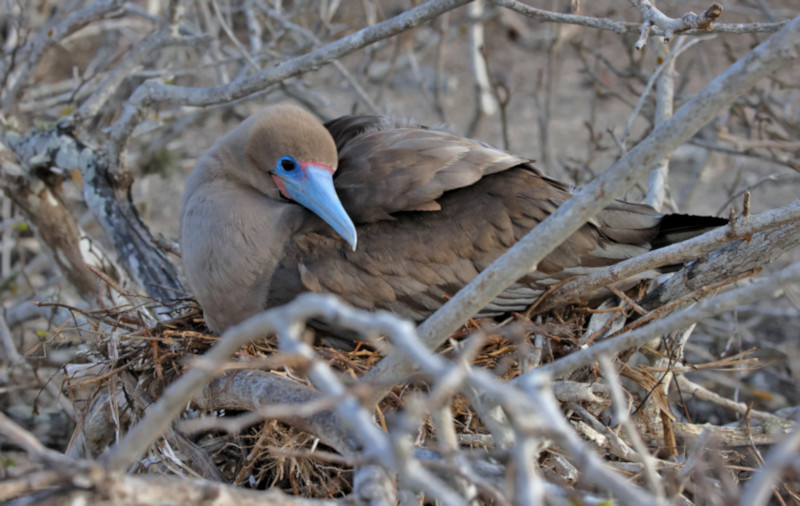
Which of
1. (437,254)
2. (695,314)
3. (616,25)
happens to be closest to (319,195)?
(437,254)

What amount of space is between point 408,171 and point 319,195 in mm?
386

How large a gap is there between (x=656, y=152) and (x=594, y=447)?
1477 millimetres

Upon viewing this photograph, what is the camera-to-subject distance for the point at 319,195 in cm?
339

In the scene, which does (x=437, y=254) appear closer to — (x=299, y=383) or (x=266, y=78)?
(x=299, y=383)

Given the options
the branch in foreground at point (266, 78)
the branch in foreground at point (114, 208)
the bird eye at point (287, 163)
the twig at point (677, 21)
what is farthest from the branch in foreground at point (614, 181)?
the branch in foreground at point (114, 208)

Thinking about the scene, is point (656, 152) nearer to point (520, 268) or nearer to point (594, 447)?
point (520, 268)

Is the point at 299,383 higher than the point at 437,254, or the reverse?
the point at 437,254

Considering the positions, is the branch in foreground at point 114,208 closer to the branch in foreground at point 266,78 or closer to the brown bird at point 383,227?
the branch in foreground at point 266,78

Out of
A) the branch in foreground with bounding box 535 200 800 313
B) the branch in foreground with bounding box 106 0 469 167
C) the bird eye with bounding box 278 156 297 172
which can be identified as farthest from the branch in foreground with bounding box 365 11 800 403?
the bird eye with bounding box 278 156 297 172

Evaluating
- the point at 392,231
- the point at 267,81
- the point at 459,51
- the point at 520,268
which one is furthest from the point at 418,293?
the point at 459,51

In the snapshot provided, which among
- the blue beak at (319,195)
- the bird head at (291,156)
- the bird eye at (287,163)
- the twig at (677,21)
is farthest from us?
the bird eye at (287,163)

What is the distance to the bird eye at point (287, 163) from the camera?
11.9 feet

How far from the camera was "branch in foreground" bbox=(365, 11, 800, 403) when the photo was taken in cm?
170

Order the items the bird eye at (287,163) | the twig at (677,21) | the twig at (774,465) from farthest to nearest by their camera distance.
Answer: the bird eye at (287,163) → the twig at (677,21) → the twig at (774,465)
